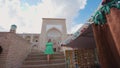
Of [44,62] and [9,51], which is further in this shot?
[44,62]

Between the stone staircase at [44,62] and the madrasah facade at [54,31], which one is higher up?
the madrasah facade at [54,31]

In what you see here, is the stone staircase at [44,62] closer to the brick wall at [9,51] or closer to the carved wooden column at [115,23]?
the brick wall at [9,51]

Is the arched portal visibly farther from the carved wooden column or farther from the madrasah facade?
the carved wooden column

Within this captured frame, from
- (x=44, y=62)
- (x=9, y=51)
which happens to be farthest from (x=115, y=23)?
(x=44, y=62)

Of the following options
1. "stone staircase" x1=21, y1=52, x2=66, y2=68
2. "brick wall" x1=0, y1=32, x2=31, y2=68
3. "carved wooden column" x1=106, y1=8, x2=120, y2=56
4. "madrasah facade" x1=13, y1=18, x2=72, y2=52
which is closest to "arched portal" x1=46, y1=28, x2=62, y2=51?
"madrasah facade" x1=13, y1=18, x2=72, y2=52

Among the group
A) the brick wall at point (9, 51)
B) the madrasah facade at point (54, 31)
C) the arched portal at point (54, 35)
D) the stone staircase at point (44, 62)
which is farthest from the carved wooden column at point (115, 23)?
the arched portal at point (54, 35)

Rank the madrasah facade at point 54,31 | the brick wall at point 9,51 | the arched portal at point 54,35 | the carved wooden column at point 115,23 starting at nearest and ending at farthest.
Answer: the carved wooden column at point 115,23 < the brick wall at point 9,51 < the madrasah facade at point 54,31 < the arched portal at point 54,35

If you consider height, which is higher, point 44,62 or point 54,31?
point 54,31

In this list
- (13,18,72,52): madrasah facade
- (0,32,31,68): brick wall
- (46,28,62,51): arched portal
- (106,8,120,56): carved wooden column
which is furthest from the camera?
(46,28,62,51): arched portal

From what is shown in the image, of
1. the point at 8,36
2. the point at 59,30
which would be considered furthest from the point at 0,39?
the point at 59,30

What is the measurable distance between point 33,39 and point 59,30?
15.4 ft

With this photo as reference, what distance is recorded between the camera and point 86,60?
370cm

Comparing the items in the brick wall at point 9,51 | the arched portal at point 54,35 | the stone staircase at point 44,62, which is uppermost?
the arched portal at point 54,35

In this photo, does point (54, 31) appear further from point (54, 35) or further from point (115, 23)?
point (115, 23)
